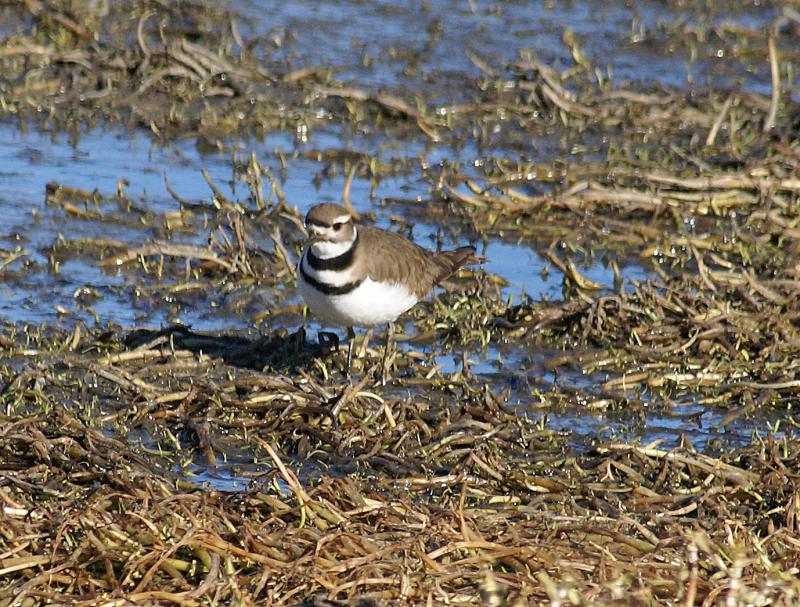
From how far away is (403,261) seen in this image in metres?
7.33

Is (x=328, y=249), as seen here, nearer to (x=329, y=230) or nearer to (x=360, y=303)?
(x=329, y=230)

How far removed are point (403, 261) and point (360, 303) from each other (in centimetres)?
51

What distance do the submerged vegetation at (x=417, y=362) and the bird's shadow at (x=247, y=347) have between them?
0.02m

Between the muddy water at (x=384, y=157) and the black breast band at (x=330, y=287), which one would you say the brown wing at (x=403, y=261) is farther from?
the muddy water at (x=384, y=157)

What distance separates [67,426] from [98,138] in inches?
213

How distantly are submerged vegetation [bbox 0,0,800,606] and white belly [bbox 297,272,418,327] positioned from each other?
0.33 m

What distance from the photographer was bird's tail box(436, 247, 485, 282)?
789 cm

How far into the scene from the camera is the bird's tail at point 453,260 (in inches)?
311

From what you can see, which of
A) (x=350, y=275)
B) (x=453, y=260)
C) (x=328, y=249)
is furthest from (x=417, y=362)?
(x=328, y=249)

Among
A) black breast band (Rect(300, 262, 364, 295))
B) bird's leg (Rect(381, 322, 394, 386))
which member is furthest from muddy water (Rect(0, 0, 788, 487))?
black breast band (Rect(300, 262, 364, 295))

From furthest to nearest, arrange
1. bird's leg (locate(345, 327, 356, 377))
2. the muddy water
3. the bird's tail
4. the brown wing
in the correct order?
the bird's tail → the muddy water → bird's leg (locate(345, 327, 356, 377)) → the brown wing

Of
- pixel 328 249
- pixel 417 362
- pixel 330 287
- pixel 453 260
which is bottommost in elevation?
pixel 417 362

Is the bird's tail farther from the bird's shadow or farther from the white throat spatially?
the white throat

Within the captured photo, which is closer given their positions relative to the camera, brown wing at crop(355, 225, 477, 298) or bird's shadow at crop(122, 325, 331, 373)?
brown wing at crop(355, 225, 477, 298)
